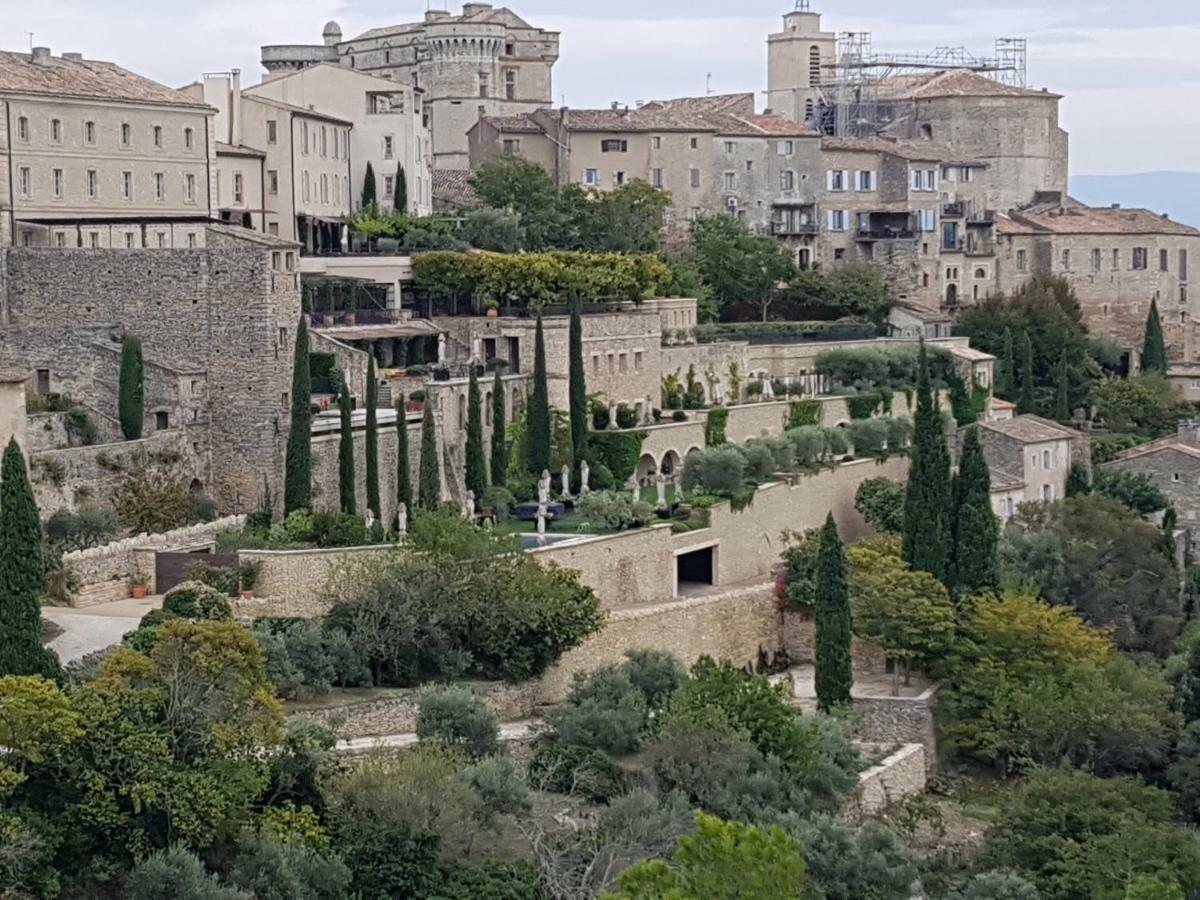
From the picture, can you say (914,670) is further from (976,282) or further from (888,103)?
(888,103)

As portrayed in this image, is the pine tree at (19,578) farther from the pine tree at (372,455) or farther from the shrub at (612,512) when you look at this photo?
the shrub at (612,512)

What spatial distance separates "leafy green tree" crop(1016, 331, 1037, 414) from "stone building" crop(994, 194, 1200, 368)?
9036 millimetres

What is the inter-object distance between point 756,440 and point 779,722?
778 inches

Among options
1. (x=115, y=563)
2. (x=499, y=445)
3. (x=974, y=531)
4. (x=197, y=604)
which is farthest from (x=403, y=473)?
(x=974, y=531)

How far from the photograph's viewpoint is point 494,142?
82312 millimetres

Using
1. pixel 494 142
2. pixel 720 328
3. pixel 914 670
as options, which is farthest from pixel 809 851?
pixel 494 142

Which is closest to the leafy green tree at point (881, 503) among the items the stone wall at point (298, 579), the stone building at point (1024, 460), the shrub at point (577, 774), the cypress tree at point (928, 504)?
the stone building at point (1024, 460)

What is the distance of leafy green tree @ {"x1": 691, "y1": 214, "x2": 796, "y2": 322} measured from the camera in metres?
76.7

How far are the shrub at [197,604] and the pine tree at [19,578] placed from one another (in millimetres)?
3218

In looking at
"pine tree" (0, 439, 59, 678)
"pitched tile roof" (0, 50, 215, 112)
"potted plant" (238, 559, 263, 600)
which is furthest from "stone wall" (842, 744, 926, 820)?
"pitched tile roof" (0, 50, 215, 112)

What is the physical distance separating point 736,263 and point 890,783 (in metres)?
32.4

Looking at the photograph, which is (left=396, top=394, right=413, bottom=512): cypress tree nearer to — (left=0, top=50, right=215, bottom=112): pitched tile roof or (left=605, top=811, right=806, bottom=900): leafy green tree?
(left=0, top=50, right=215, bottom=112): pitched tile roof

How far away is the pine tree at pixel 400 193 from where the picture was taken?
71375 mm

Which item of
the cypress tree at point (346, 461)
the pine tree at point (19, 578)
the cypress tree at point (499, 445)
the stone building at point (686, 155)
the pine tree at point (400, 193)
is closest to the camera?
the pine tree at point (19, 578)
